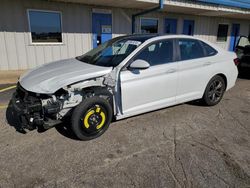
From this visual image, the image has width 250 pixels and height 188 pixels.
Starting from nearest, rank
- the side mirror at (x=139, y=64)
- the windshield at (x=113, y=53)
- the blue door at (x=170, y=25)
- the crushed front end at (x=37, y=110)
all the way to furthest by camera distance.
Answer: the crushed front end at (x=37, y=110), the side mirror at (x=139, y=64), the windshield at (x=113, y=53), the blue door at (x=170, y=25)

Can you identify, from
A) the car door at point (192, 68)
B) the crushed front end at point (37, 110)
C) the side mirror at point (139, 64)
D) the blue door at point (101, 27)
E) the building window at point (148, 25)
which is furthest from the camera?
the building window at point (148, 25)

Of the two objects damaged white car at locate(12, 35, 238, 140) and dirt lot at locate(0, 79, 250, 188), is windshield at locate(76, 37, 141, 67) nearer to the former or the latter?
damaged white car at locate(12, 35, 238, 140)

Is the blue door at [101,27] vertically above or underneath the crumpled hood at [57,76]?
above

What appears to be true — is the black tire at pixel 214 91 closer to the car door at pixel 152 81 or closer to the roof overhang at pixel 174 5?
the car door at pixel 152 81

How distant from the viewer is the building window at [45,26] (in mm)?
8250

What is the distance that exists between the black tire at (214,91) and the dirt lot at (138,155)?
690 millimetres

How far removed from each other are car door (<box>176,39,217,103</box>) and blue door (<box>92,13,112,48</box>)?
20.4ft

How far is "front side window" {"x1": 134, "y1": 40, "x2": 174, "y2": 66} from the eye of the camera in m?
3.66

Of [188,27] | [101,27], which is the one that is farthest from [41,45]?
[188,27]

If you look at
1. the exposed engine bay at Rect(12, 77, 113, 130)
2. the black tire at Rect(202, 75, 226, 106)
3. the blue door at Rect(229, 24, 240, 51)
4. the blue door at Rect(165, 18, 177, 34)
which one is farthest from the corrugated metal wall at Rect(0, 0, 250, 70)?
the blue door at Rect(229, 24, 240, 51)

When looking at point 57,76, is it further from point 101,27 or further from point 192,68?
point 101,27

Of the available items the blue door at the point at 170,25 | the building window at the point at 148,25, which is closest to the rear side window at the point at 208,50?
the building window at the point at 148,25

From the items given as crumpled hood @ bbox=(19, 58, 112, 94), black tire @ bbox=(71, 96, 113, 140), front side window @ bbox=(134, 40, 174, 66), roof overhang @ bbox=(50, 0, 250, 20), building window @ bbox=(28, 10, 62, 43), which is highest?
roof overhang @ bbox=(50, 0, 250, 20)

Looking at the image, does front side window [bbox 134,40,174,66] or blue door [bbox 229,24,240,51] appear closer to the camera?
front side window [bbox 134,40,174,66]
